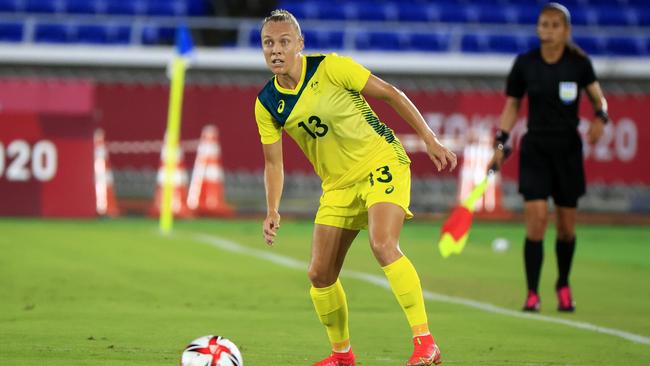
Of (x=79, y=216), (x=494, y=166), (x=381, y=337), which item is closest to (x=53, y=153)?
(x=79, y=216)

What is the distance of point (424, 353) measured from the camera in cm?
691

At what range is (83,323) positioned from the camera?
9258mm

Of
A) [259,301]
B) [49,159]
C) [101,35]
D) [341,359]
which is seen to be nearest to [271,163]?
[341,359]

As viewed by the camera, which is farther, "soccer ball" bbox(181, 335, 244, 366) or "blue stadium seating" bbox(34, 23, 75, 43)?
"blue stadium seating" bbox(34, 23, 75, 43)

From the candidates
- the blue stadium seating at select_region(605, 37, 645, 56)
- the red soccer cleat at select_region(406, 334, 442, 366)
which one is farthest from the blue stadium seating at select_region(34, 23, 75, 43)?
the red soccer cleat at select_region(406, 334, 442, 366)

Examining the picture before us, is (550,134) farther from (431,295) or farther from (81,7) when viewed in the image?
(81,7)

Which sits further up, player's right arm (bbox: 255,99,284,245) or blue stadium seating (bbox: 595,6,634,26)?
blue stadium seating (bbox: 595,6,634,26)

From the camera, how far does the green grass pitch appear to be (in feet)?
26.3

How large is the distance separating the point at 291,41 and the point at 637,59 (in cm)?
2188

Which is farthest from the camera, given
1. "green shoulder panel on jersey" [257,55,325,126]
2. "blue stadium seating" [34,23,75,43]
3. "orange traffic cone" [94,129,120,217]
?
"blue stadium seating" [34,23,75,43]

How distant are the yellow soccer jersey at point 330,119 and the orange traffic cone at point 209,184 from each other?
589 inches

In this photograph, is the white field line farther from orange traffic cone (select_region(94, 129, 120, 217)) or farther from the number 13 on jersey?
orange traffic cone (select_region(94, 129, 120, 217))

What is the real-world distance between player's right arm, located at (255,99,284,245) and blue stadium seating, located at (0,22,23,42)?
69.7ft

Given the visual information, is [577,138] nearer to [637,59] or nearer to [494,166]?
[494,166]
